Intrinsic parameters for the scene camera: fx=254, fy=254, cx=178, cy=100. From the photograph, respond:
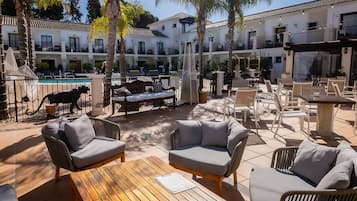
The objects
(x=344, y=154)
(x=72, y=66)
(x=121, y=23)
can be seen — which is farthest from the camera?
(x=72, y=66)

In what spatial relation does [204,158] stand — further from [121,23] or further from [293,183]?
[121,23]

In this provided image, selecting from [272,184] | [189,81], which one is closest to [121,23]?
[189,81]

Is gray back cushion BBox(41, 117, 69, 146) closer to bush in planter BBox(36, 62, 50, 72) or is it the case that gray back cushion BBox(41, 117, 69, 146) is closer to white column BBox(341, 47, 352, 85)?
white column BBox(341, 47, 352, 85)

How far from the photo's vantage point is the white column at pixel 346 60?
43.4 feet

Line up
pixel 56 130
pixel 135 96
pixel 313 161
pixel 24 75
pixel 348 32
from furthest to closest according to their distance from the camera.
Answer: pixel 348 32 < pixel 24 75 < pixel 135 96 < pixel 56 130 < pixel 313 161

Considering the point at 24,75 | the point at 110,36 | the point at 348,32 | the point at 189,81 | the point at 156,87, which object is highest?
the point at 348,32

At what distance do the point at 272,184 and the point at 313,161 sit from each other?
0.47 metres

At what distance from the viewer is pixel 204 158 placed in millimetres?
3025

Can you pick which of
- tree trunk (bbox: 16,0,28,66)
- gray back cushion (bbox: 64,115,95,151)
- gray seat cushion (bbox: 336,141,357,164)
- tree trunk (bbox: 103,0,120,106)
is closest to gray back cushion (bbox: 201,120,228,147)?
gray seat cushion (bbox: 336,141,357,164)

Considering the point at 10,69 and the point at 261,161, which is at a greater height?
the point at 10,69

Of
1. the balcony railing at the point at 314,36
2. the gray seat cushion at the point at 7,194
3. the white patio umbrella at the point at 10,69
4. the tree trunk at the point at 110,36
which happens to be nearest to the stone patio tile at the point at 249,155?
the gray seat cushion at the point at 7,194

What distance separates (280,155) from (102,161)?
2.18m

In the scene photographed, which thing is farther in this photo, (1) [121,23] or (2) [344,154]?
(1) [121,23]

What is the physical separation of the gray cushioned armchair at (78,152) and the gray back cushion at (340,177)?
2466 millimetres
